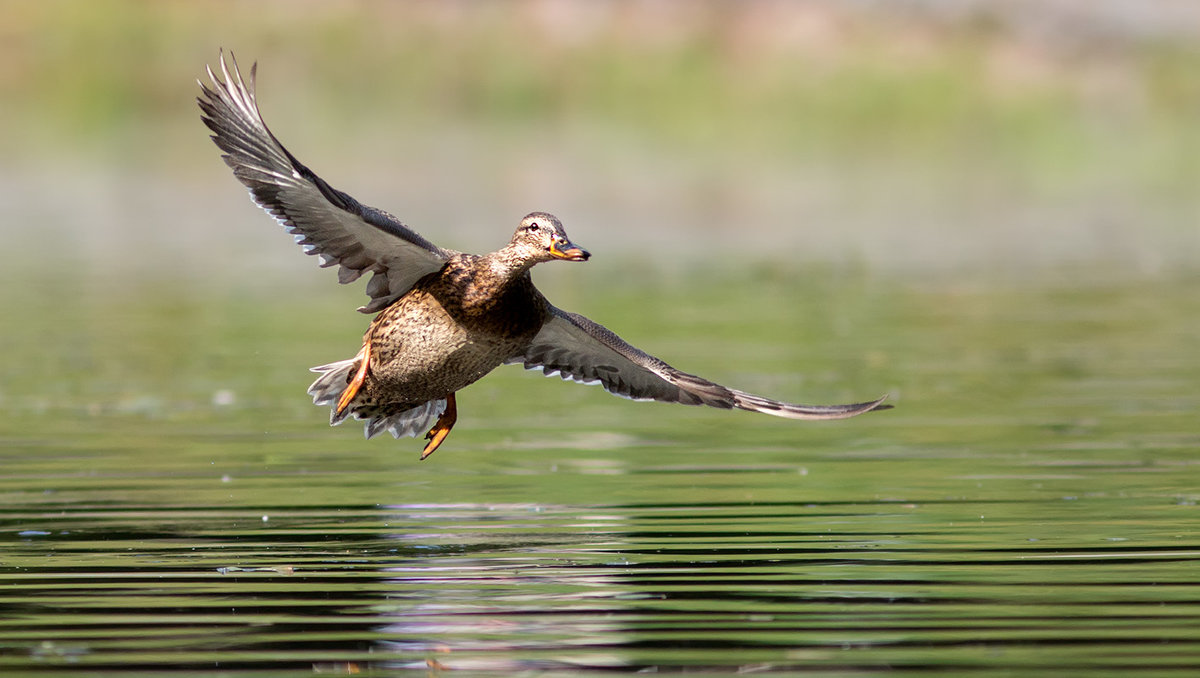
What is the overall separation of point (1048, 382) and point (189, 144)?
54.7 metres

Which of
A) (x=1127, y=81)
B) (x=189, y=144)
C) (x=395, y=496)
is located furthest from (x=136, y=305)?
(x=1127, y=81)

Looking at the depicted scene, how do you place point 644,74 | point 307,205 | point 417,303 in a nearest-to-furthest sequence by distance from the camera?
point 307,205 → point 417,303 → point 644,74

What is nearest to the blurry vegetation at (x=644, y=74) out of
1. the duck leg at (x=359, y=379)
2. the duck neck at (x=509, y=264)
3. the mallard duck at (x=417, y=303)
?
the mallard duck at (x=417, y=303)

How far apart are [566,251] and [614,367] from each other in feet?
6.80

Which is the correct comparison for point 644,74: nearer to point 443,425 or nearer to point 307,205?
point 443,425

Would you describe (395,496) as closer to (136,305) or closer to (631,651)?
(631,651)

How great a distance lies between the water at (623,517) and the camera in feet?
26.9

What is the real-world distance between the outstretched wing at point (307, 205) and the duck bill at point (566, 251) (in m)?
0.70

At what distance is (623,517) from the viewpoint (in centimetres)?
1151

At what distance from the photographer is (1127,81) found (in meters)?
72.9

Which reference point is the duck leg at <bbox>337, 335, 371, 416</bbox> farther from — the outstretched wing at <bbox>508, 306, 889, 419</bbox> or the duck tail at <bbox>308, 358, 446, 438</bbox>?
the outstretched wing at <bbox>508, 306, 889, 419</bbox>

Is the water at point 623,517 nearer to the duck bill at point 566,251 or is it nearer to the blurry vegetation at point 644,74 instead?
the duck bill at point 566,251

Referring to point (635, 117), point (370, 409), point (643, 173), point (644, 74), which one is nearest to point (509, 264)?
Result: point (370, 409)

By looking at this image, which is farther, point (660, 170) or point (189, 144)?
point (189, 144)
